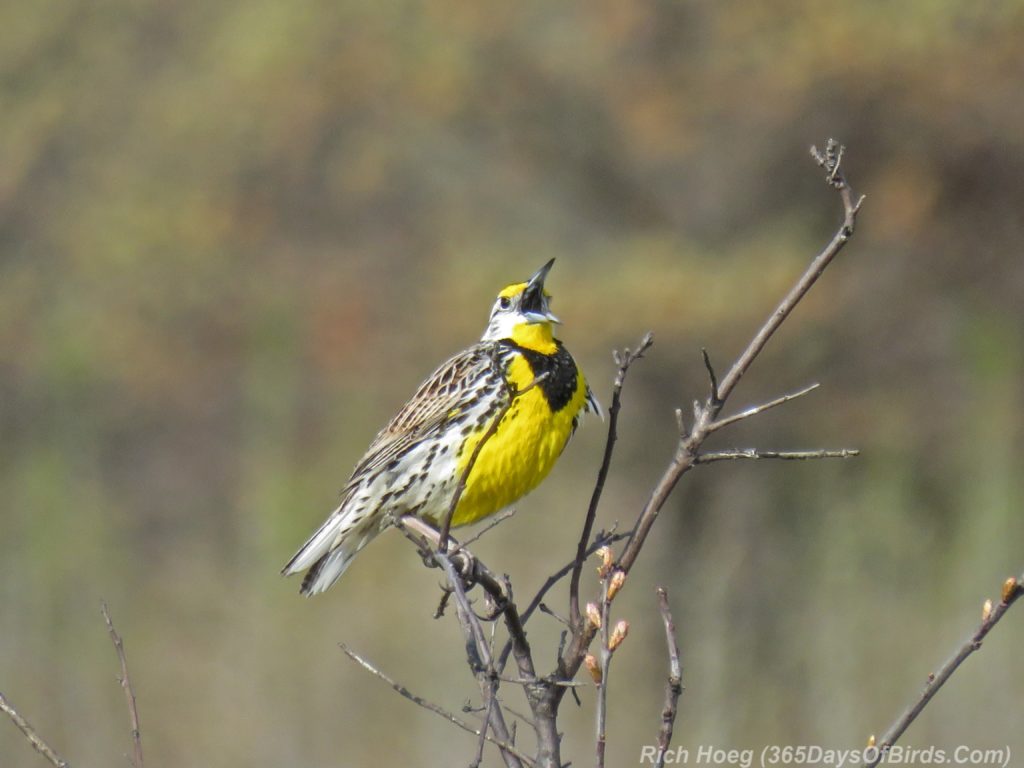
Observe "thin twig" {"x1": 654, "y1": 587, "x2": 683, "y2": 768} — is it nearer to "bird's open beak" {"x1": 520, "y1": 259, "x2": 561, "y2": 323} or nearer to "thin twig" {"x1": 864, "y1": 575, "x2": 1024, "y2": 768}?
"thin twig" {"x1": 864, "y1": 575, "x2": 1024, "y2": 768}

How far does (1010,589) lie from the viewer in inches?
69.3

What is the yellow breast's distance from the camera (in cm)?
334

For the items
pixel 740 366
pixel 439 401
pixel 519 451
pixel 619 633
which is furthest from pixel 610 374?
pixel 740 366

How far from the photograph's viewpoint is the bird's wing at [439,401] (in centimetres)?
368

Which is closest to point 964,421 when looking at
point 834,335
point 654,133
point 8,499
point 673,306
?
point 834,335

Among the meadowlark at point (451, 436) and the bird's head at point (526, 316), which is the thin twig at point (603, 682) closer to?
the meadowlark at point (451, 436)

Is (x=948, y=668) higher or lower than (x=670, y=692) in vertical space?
higher

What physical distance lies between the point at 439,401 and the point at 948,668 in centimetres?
208

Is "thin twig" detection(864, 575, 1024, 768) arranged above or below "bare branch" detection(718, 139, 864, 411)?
below

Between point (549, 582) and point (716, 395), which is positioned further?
point (549, 582)

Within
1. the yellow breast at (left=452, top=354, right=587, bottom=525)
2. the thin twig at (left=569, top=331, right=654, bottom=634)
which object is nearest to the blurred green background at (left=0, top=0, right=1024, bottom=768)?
the yellow breast at (left=452, top=354, right=587, bottom=525)

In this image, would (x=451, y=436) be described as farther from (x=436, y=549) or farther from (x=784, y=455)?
(x=784, y=455)

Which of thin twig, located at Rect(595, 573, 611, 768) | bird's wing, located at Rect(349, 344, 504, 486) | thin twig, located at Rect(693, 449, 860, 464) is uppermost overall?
bird's wing, located at Rect(349, 344, 504, 486)

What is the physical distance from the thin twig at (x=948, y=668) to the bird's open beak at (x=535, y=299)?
2.06m
